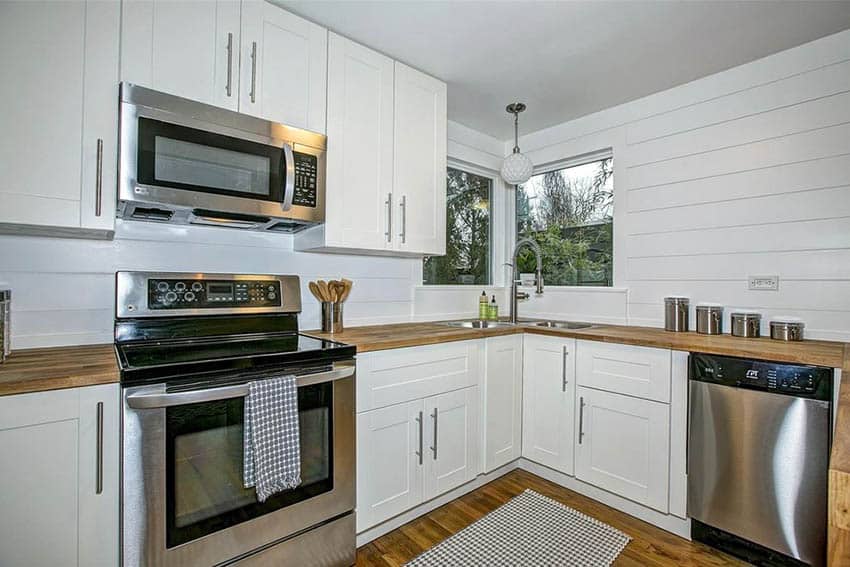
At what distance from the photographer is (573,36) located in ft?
6.82

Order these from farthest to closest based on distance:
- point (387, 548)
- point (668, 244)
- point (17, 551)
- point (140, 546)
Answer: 1. point (668, 244)
2. point (387, 548)
3. point (140, 546)
4. point (17, 551)

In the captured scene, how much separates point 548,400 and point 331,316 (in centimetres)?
138

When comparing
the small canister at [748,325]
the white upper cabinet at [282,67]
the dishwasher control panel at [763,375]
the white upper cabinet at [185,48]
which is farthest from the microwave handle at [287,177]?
the small canister at [748,325]

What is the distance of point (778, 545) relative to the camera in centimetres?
172

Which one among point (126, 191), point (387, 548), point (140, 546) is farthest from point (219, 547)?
point (126, 191)

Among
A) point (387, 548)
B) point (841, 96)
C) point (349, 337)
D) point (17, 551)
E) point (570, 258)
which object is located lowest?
point (387, 548)

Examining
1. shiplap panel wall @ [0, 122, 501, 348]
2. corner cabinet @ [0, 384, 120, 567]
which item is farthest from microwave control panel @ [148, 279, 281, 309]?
corner cabinet @ [0, 384, 120, 567]

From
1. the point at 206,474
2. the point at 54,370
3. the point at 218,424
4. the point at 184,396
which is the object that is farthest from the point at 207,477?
the point at 54,370

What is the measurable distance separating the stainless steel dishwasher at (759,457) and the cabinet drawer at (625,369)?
0.14 meters

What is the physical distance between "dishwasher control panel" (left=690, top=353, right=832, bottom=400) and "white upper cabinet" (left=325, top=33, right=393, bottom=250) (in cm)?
162

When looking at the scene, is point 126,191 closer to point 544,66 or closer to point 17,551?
point 17,551

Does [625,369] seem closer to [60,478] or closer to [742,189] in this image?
[742,189]

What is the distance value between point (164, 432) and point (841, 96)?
3253mm

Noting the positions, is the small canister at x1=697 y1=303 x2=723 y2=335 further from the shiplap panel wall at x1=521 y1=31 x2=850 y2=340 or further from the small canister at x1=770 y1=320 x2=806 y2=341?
the small canister at x1=770 y1=320 x2=806 y2=341
